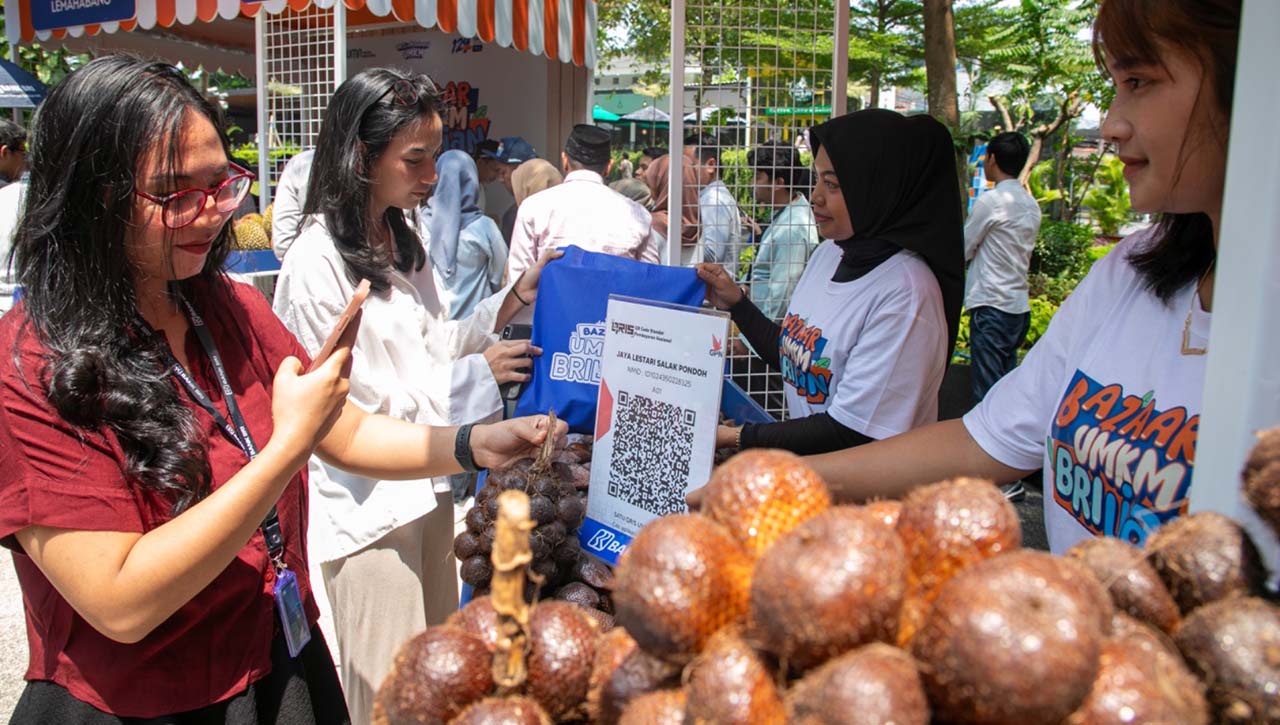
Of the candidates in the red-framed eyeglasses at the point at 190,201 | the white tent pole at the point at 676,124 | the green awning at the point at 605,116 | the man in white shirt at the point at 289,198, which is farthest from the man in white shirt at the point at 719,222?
the green awning at the point at 605,116

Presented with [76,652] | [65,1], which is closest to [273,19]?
[65,1]

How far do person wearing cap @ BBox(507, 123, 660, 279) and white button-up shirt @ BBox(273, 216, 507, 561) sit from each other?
7.60 feet

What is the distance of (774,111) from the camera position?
13.5ft

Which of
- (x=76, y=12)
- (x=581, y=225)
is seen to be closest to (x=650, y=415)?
(x=581, y=225)

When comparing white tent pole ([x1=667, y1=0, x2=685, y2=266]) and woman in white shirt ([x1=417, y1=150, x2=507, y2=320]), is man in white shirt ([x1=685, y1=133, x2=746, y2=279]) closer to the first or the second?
white tent pole ([x1=667, y1=0, x2=685, y2=266])

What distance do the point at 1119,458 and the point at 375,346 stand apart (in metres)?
1.89

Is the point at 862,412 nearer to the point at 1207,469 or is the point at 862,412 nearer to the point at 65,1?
the point at 1207,469

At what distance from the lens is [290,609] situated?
1700 mm

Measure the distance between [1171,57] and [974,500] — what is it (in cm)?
97

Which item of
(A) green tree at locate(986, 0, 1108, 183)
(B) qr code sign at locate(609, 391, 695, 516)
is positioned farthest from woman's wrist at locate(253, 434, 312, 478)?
(A) green tree at locate(986, 0, 1108, 183)

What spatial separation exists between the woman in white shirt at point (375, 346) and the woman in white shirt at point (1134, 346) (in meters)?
1.29

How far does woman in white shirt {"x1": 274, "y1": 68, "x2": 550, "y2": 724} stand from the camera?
2.46 meters

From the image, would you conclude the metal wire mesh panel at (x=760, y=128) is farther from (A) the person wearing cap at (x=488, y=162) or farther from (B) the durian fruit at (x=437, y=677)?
(A) the person wearing cap at (x=488, y=162)

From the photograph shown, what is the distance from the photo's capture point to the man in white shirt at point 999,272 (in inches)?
252
